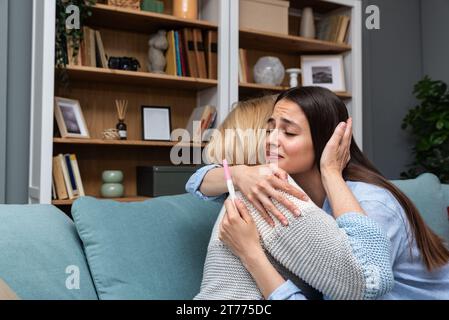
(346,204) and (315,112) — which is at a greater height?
(315,112)

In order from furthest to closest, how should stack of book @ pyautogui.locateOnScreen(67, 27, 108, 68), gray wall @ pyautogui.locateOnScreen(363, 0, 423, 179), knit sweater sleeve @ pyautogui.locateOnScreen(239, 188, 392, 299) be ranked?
1. gray wall @ pyautogui.locateOnScreen(363, 0, 423, 179)
2. stack of book @ pyautogui.locateOnScreen(67, 27, 108, 68)
3. knit sweater sleeve @ pyautogui.locateOnScreen(239, 188, 392, 299)

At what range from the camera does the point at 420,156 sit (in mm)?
3594

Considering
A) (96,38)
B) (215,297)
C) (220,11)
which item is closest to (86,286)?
(215,297)

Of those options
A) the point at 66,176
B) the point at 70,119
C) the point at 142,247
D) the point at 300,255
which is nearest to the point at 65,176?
the point at 66,176

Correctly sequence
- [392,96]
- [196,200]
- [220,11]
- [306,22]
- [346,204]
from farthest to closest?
[392,96], [306,22], [220,11], [196,200], [346,204]

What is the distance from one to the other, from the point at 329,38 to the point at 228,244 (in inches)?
103

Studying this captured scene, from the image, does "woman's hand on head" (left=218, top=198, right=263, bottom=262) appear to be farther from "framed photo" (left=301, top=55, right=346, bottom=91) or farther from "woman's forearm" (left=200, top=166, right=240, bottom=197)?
"framed photo" (left=301, top=55, right=346, bottom=91)

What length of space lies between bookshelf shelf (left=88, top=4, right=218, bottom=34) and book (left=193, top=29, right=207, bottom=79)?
0.17 feet

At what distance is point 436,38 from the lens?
387 cm

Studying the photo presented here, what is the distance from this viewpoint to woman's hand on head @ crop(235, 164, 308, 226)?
87 centimetres

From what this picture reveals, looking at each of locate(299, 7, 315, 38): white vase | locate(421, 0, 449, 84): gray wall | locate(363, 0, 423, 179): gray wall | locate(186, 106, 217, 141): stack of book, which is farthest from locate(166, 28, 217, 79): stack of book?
locate(421, 0, 449, 84): gray wall

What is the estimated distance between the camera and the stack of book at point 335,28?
319 centimetres

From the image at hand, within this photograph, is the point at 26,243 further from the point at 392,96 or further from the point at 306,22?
the point at 392,96

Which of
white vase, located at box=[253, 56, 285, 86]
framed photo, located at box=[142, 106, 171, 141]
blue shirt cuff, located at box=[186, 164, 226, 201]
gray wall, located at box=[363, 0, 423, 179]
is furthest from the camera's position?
gray wall, located at box=[363, 0, 423, 179]
